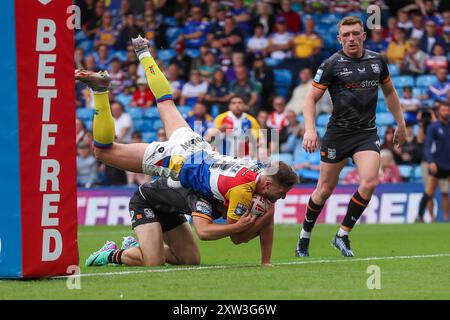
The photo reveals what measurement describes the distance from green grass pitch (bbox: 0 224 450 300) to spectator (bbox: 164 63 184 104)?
438 inches

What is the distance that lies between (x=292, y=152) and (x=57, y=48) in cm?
1361

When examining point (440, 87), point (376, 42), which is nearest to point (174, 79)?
point (376, 42)

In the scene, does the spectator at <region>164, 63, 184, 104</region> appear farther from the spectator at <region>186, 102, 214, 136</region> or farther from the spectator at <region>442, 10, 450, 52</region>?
the spectator at <region>442, 10, 450, 52</region>

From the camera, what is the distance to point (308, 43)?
939 inches

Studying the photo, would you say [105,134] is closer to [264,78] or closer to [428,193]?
[428,193]

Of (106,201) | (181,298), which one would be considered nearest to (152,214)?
(181,298)

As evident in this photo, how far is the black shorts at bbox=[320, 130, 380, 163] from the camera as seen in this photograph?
37.9 feet

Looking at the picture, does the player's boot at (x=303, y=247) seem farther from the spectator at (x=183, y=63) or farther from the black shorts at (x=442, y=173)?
the spectator at (x=183, y=63)

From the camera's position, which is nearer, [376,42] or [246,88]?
[246,88]

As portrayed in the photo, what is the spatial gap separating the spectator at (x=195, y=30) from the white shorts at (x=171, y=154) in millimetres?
15266

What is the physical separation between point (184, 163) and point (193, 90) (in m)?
13.7

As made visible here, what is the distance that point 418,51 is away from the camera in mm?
23016

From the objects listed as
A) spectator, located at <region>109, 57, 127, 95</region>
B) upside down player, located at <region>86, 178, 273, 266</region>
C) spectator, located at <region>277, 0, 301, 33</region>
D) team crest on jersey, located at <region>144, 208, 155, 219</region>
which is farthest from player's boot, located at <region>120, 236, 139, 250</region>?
spectator, located at <region>277, 0, 301, 33</region>
